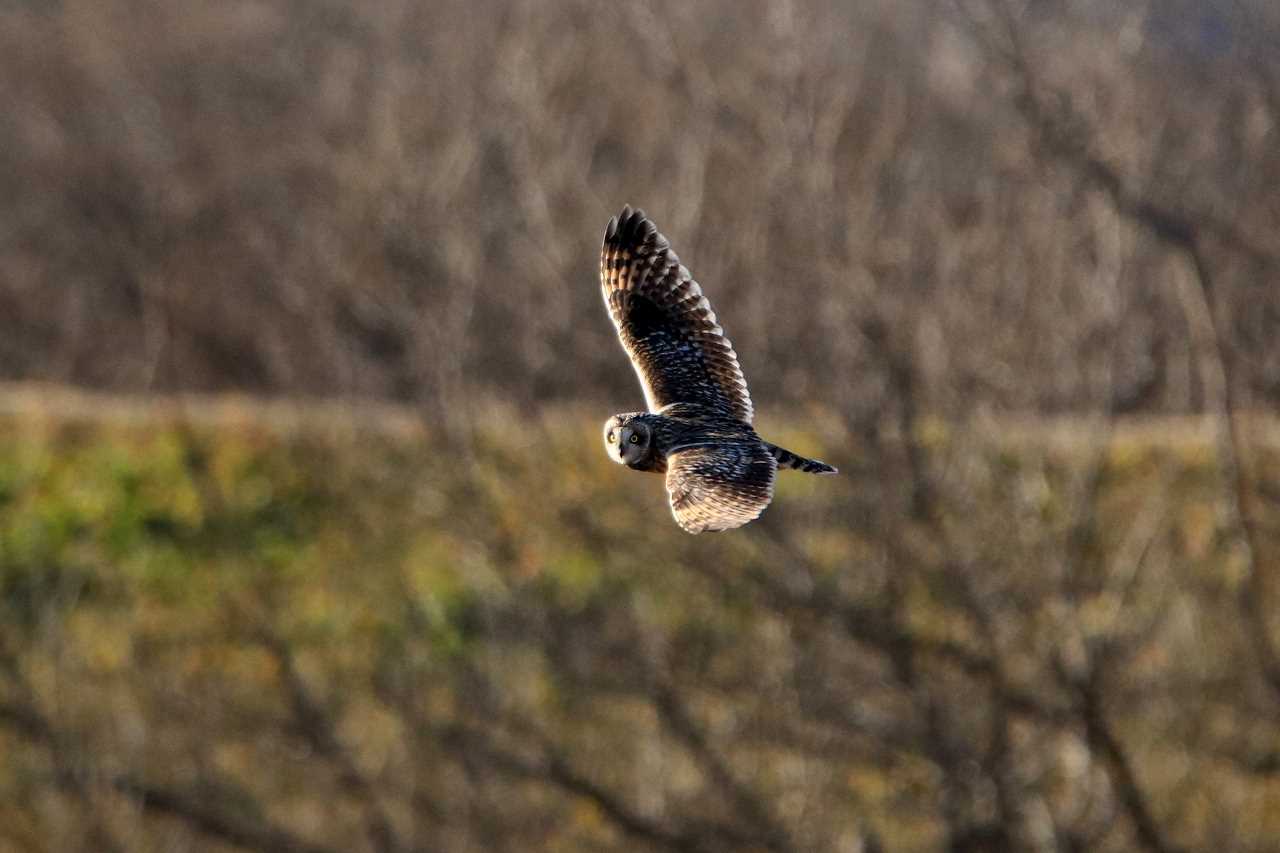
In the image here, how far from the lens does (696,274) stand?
38.6 feet

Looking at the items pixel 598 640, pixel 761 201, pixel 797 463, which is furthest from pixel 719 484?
pixel 598 640

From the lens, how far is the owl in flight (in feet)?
13.5

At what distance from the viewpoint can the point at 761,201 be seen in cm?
1233

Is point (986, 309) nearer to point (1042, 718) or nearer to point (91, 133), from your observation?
point (1042, 718)

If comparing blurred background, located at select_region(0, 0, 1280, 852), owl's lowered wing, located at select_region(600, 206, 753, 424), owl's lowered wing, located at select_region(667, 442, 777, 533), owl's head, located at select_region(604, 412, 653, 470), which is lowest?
owl's lowered wing, located at select_region(667, 442, 777, 533)

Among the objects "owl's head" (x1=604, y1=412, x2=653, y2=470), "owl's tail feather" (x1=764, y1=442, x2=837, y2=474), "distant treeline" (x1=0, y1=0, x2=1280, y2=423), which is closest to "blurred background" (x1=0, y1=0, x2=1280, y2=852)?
"distant treeline" (x1=0, y1=0, x2=1280, y2=423)

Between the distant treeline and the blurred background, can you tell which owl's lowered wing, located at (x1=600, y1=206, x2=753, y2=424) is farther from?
the blurred background

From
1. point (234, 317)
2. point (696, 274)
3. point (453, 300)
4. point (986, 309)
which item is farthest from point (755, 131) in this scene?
point (234, 317)

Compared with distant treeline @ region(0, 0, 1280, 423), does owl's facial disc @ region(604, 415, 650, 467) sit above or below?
below

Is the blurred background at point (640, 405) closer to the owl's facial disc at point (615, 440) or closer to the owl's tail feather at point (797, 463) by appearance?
the owl's tail feather at point (797, 463)

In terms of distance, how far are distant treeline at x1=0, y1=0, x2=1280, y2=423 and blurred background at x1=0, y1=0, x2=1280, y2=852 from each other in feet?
0.14

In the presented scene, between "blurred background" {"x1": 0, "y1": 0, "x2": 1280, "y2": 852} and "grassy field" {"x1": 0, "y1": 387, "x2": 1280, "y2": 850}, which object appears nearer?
"blurred background" {"x1": 0, "y1": 0, "x2": 1280, "y2": 852}

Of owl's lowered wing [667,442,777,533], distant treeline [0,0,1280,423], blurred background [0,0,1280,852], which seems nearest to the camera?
owl's lowered wing [667,442,777,533]

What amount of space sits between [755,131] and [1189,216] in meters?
3.05
